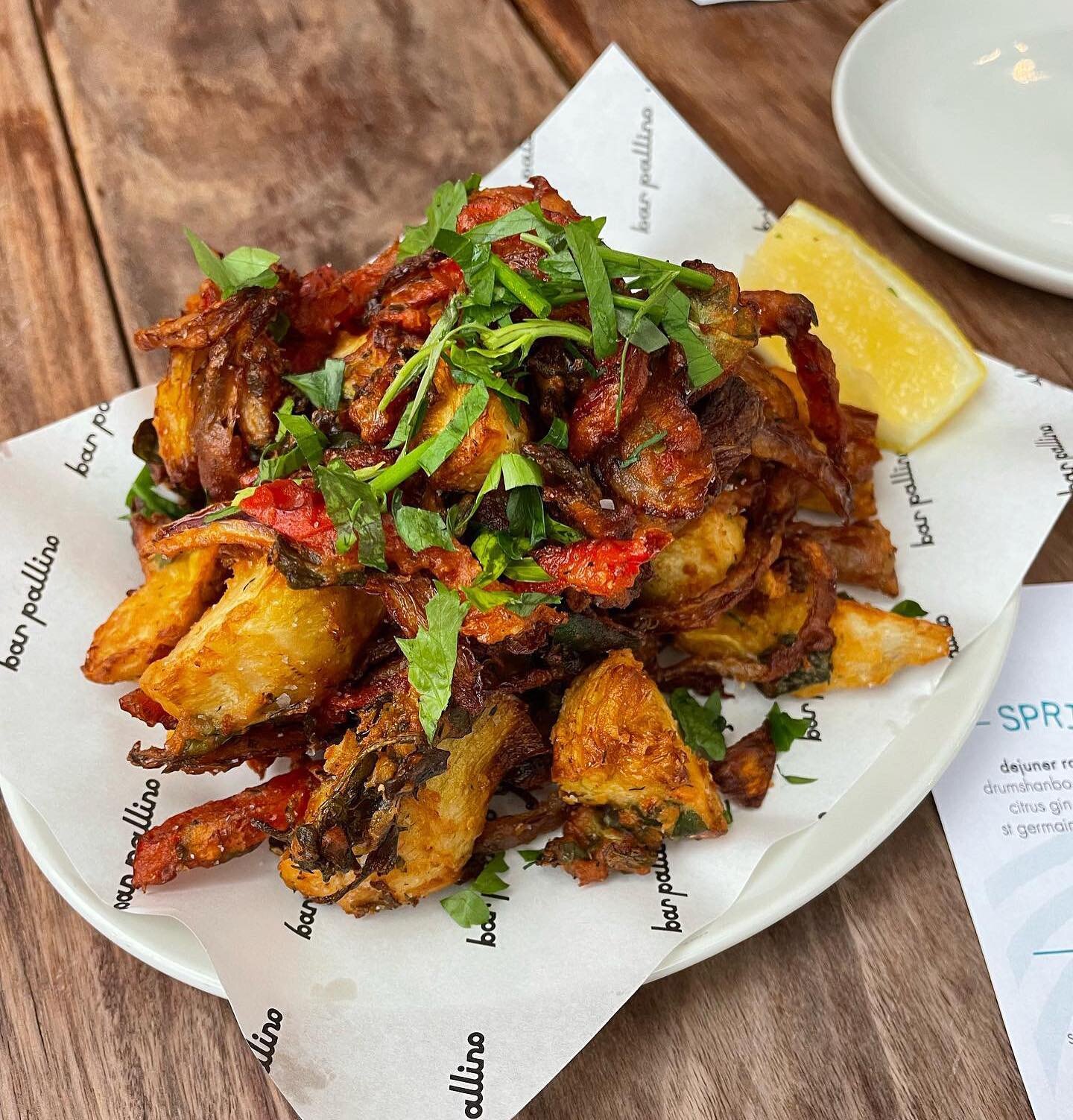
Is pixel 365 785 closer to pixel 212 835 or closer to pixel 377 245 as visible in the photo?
pixel 212 835

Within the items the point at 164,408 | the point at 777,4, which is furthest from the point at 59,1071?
the point at 777,4

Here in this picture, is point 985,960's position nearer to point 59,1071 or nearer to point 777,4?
point 59,1071

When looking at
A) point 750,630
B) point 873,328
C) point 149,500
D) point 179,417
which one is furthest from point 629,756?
point 873,328

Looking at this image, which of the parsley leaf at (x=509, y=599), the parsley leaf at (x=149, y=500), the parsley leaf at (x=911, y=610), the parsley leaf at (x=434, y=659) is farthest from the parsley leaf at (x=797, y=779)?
the parsley leaf at (x=149, y=500)

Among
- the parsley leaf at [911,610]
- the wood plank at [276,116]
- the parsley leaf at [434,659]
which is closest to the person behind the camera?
the parsley leaf at [434,659]

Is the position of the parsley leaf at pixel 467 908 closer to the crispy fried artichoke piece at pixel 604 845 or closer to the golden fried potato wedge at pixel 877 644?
the crispy fried artichoke piece at pixel 604 845

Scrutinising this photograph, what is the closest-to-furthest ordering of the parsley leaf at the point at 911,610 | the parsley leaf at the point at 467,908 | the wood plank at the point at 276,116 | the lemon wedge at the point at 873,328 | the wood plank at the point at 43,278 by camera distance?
the parsley leaf at the point at 467,908, the parsley leaf at the point at 911,610, the lemon wedge at the point at 873,328, the wood plank at the point at 43,278, the wood plank at the point at 276,116

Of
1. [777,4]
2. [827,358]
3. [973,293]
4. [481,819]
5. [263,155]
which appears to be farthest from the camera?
[777,4]
